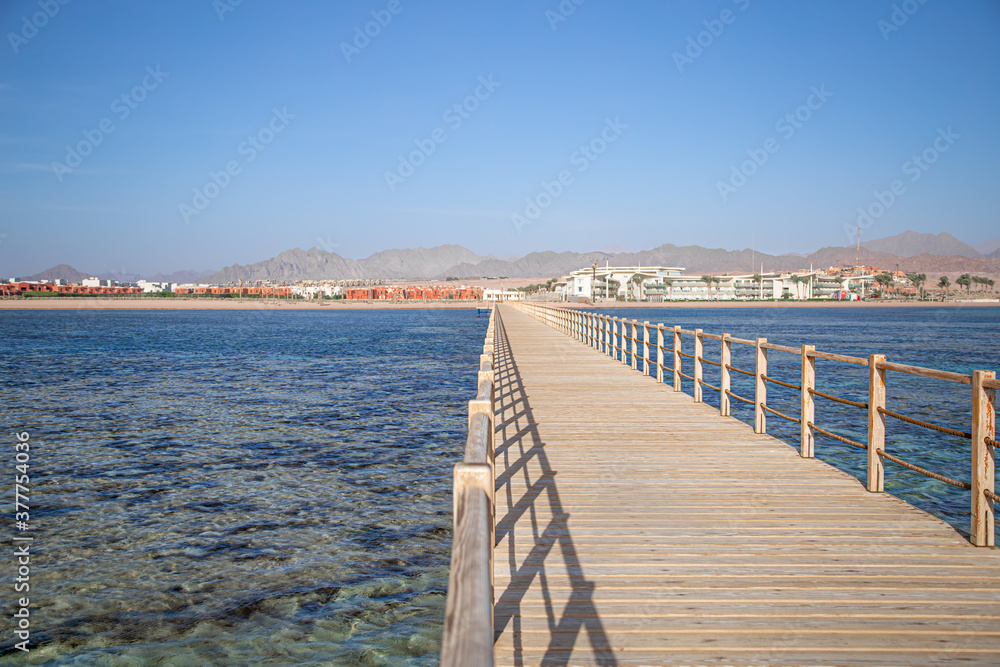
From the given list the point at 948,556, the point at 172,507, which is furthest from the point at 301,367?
the point at 948,556

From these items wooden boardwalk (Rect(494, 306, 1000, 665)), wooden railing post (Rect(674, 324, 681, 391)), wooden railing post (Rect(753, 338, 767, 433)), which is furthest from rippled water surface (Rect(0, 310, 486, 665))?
wooden railing post (Rect(674, 324, 681, 391))

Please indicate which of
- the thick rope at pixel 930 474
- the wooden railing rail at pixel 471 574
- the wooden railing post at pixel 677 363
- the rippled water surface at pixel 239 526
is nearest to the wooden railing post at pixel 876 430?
the thick rope at pixel 930 474

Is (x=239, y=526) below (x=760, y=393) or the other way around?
below

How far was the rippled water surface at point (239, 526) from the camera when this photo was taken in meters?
6.20

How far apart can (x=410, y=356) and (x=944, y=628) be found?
37177mm

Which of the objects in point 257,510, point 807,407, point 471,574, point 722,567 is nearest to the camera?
point 471,574

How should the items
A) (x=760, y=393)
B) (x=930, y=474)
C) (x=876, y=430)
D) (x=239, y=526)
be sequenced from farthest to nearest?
1. (x=760, y=393)
2. (x=239, y=526)
3. (x=876, y=430)
4. (x=930, y=474)

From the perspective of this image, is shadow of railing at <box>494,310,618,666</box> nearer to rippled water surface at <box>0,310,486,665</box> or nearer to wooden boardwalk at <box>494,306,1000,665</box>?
wooden boardwalk at <box>494,306,1000,665</box>

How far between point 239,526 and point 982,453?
8166 millimetres

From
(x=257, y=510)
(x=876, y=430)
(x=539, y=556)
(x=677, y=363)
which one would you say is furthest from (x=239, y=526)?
(x=677, y=363)

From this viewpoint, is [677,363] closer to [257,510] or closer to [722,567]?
[257,510]

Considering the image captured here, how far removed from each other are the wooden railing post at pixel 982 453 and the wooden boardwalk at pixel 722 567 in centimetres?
19

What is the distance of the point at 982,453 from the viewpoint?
5.14 metres

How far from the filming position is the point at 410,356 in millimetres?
40188
